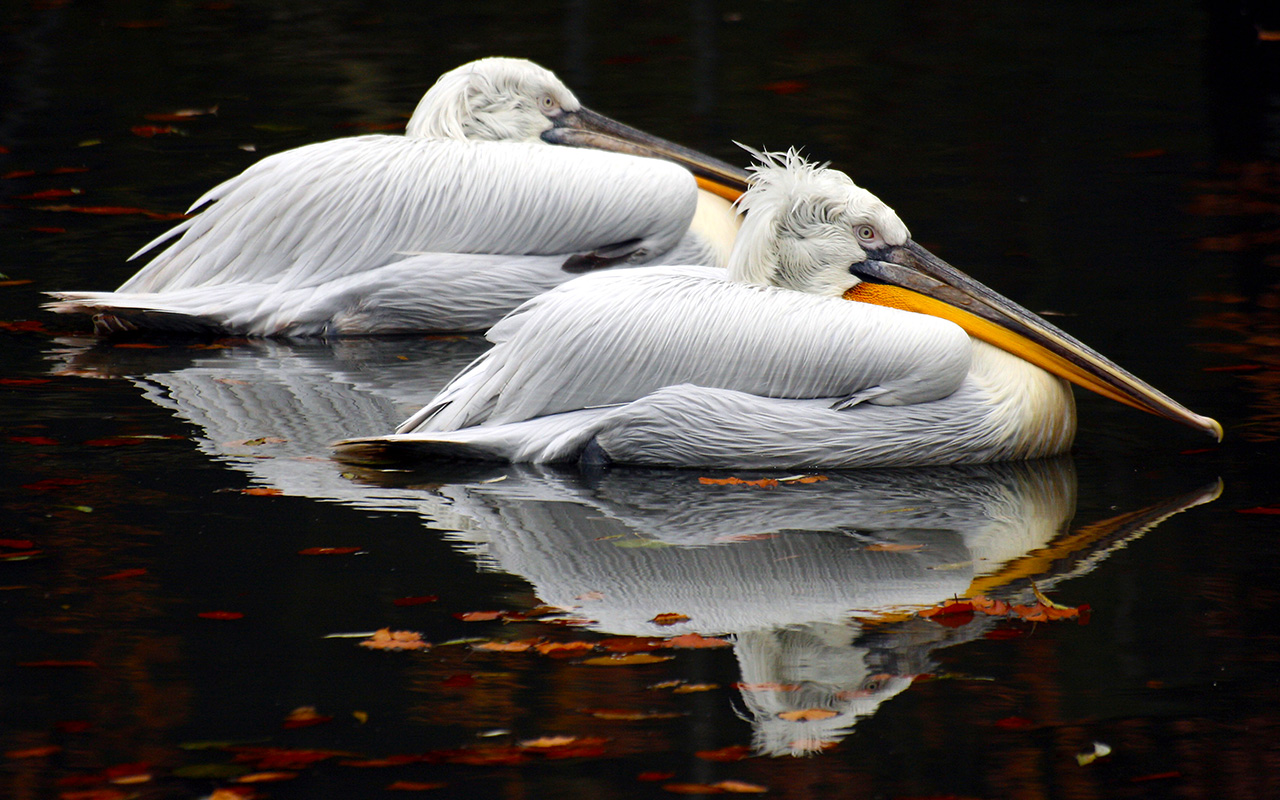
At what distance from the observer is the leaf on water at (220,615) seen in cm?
385

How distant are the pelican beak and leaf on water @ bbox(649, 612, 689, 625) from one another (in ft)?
10.2

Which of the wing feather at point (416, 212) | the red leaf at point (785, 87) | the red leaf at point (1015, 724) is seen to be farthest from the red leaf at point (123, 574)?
the red leaf at point (785, 87)

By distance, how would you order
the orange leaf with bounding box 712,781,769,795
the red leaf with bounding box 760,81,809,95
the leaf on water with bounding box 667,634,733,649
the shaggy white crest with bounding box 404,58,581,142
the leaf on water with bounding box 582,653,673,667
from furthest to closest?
the red leaf with bounding box 760,81,809,95 → the shaggy white crest with bounding box 404,58,581,142 → the leaf on water with bounding box 667,634,733,649 → the leaf on water with bounding box 582,653,673,667 → the orange leaf with bounding box 712,781,769,795

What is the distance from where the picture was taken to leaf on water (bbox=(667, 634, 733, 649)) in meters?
3.71

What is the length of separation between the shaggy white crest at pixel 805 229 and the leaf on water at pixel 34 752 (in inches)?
95.0

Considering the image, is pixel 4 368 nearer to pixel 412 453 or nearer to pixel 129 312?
pixel 129 312

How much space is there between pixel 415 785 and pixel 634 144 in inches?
166

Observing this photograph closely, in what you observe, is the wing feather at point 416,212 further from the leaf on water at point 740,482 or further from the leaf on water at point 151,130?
the leaf on water at point 151,130

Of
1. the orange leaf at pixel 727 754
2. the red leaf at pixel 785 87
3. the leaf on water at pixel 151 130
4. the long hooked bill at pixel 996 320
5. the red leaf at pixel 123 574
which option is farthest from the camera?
the red leaf at pixel 785 87

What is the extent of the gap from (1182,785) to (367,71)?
8.80 metres

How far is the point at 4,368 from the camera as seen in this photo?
5898mm

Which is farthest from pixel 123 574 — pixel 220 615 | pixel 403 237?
pixel 403 237

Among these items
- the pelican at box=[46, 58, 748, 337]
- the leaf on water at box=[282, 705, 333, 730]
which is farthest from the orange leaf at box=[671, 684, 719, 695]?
the pelican at box=[46, 58, 748, 337]

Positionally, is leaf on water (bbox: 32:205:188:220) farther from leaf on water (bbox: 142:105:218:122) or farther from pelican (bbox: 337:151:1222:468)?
pelican (bbox: 337:151:1222:468)
